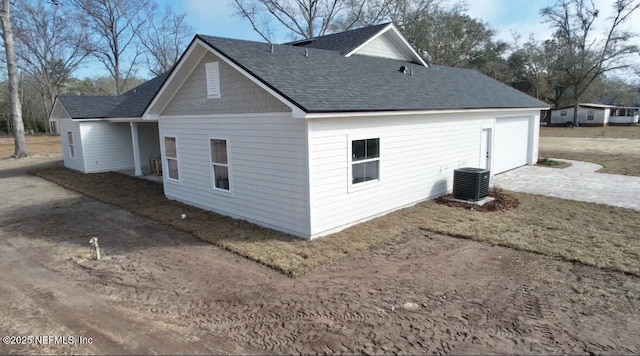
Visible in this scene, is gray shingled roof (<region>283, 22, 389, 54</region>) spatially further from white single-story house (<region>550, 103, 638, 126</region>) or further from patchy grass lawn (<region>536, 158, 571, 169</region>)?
white single-story house (<region>550, 103, 638, 126</region>)

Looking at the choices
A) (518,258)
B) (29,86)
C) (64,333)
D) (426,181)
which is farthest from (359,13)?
(29,86)

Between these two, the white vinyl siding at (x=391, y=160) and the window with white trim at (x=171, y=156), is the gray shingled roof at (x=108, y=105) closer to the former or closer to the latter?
the window with white trim at (x=171, y=156)

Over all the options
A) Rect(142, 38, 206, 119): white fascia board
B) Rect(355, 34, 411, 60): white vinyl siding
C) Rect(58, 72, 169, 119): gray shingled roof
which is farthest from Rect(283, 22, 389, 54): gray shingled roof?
Rect(58, 72, 169, 119): gray shingled roof

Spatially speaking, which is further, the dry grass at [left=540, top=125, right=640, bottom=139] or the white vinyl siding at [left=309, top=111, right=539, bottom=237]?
the dry grass at [left=540, top=125, right=640, bottom=139]

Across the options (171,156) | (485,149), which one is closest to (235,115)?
(171,156)

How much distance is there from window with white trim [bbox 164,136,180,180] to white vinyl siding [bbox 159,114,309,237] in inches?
29.5

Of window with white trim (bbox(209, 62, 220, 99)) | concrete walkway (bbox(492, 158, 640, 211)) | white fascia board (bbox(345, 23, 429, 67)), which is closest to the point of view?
window with white trim (bbox(209, 62, 220, 99))

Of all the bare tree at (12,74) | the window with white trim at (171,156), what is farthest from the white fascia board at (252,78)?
the bare tree at (12,74)

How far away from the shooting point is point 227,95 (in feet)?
30.3

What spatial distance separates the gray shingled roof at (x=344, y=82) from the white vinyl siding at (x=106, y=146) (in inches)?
475

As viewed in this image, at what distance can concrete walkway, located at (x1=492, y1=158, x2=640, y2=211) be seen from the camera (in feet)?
36.0

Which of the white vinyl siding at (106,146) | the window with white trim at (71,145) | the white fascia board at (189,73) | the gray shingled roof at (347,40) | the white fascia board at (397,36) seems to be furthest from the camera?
the window with white trim at (71,145)

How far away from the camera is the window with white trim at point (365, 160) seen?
340 inches

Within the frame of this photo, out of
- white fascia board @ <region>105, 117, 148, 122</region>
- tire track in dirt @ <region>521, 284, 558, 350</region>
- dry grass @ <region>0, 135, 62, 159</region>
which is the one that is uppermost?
white fascia board @ <region>105, 117, 148, 122</region>
